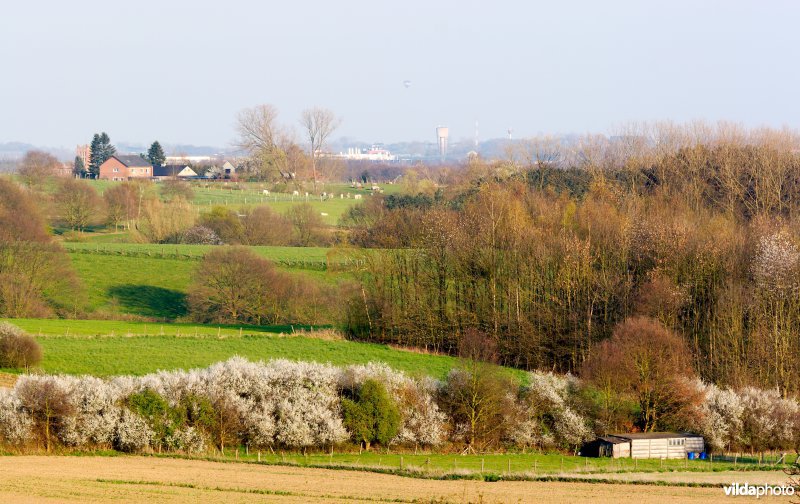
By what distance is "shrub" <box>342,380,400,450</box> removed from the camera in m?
31.4

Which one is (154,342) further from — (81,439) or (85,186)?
(85,186)

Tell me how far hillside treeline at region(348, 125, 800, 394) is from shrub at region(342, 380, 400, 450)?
13.3m

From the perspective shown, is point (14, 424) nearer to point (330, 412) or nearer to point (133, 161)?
point (330, 412)

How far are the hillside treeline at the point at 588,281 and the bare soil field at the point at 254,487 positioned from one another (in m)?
17.3

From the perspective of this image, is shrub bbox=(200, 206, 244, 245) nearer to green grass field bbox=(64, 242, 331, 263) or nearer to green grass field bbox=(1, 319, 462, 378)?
green grass field bbox=(64, 242, 331, 263)

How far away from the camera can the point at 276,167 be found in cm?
11375

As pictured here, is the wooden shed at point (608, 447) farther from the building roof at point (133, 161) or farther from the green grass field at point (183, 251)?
the building roof at point (133, 161)

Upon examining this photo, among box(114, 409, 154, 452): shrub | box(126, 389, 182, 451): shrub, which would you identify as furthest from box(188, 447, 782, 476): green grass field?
box(114, 409, 154, 452): shrub

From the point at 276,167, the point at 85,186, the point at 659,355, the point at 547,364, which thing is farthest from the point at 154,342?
the point at 276,167

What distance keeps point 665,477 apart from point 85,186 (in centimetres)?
6771

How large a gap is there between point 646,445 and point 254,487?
541 inches

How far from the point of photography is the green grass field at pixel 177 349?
1506 inches

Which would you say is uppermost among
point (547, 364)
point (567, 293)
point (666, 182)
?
point (666, 182)

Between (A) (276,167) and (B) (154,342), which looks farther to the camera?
(A) (276,167)
